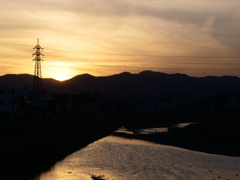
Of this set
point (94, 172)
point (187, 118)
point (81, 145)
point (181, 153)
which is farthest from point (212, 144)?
point (187, 118)

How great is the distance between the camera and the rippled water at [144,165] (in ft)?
77.0

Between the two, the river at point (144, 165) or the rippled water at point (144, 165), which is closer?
the river at point (144, 165)

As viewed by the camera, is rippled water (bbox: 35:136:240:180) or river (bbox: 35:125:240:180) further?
rippled water (bbox: 35:136:240:180)

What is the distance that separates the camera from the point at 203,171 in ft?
82.1

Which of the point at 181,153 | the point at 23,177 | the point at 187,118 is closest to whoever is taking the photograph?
the point at 23,177

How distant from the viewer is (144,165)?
90.5 ft

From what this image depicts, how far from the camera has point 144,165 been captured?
27578 mm

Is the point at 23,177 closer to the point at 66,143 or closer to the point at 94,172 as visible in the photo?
the point at 94,172

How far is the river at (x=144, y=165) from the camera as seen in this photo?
23.4m

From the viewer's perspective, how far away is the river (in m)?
23.4

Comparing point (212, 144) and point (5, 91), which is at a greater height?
point (5, 91)

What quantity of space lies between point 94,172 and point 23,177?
16.8ft

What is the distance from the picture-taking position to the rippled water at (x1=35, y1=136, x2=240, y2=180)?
23484mm

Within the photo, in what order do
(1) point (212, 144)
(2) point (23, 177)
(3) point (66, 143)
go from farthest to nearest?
(1) point (212, 144) < (3) point (66, 143) < (2) point (23, 177)
